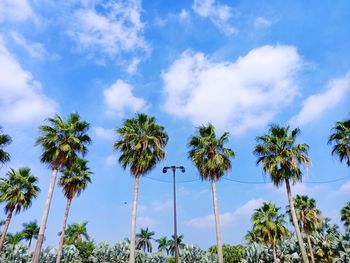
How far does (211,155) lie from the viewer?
2603 centimetres

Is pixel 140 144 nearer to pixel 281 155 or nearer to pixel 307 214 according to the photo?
pixel 281 155

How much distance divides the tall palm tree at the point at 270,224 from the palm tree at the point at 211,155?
16.8m

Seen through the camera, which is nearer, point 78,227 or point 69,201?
point 69,201

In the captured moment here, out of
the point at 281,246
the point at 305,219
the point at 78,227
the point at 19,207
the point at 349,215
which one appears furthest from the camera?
the point at 78,227

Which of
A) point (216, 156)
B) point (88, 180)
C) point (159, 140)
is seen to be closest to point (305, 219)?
point (216, 156)

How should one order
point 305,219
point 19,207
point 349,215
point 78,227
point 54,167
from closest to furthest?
point 54,167 → point 19,207 → point 305,219 → point 349,215 → point 78,227

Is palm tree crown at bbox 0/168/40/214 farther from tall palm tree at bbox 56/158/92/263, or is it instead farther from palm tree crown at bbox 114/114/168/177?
palm tree crown at bbox 114/114/168/177

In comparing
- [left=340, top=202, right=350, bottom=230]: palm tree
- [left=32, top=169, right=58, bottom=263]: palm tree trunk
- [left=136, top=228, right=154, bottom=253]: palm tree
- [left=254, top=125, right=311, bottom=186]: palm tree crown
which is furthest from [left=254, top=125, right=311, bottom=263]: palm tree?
[left=136, top=228, right=154, bottom=253]: palm tree

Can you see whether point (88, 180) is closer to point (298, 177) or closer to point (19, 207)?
point (19, 207)

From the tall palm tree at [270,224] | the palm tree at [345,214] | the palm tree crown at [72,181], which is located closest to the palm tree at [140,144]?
the palm tree crown at [72,181]

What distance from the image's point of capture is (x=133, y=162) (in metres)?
24.7

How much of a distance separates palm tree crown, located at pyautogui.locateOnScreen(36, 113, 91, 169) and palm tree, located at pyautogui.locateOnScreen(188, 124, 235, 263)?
9.60 metres

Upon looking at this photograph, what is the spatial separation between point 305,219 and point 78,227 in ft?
160

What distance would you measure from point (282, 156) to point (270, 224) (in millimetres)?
17853
